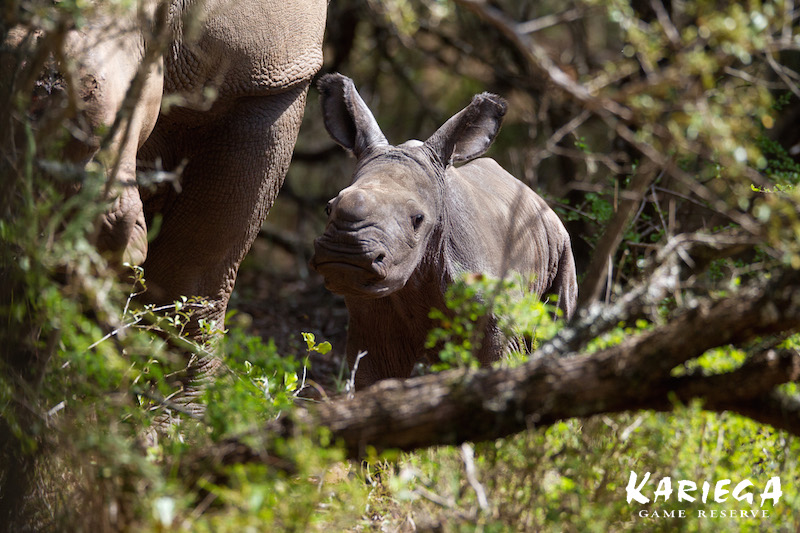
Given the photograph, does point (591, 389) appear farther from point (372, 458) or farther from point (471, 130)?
point (471, 130)

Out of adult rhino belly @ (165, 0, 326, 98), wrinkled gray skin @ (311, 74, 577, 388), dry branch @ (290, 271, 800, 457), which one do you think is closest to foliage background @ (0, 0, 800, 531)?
dry branch @ (290, 271, 800, 457)

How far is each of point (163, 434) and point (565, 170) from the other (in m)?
5.95

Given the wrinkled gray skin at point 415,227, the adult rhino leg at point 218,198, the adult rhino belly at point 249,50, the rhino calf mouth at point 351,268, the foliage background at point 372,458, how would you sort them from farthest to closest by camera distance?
1. the adult rhino leg at point 218,198
2. the adult rhino belly at point 249,50
3. the wrinkled gray skin at point 415,227
4. the rhino calf mouth at point 351,268
5. the foliage background at point 372,458

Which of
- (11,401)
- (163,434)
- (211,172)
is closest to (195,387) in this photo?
(211,172)

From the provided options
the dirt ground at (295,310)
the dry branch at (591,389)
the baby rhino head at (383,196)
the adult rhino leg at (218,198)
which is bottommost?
the dirt ground at (295,310)

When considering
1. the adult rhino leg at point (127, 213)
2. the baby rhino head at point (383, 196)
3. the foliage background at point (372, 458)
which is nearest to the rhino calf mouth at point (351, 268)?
the baby rhino head at point (383, 196)

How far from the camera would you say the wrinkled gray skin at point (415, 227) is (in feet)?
14.0

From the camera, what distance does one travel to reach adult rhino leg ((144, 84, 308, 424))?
512 centimetres

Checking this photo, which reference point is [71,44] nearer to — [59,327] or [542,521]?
[59,327]

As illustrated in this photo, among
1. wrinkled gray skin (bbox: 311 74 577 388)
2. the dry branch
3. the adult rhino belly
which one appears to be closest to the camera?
the dry branch

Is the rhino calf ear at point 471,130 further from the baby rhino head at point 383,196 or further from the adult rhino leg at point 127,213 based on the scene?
the adult rhino leg at point 127,213

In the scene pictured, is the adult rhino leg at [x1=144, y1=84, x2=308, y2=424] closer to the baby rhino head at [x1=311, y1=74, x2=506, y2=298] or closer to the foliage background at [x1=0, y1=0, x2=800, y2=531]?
the baby rhino head at [x1=311, y1=74, x2=506, y2=298]

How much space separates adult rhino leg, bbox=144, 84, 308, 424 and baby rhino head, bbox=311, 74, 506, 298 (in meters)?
0.34

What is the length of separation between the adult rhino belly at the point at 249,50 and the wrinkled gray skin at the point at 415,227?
20 cm
